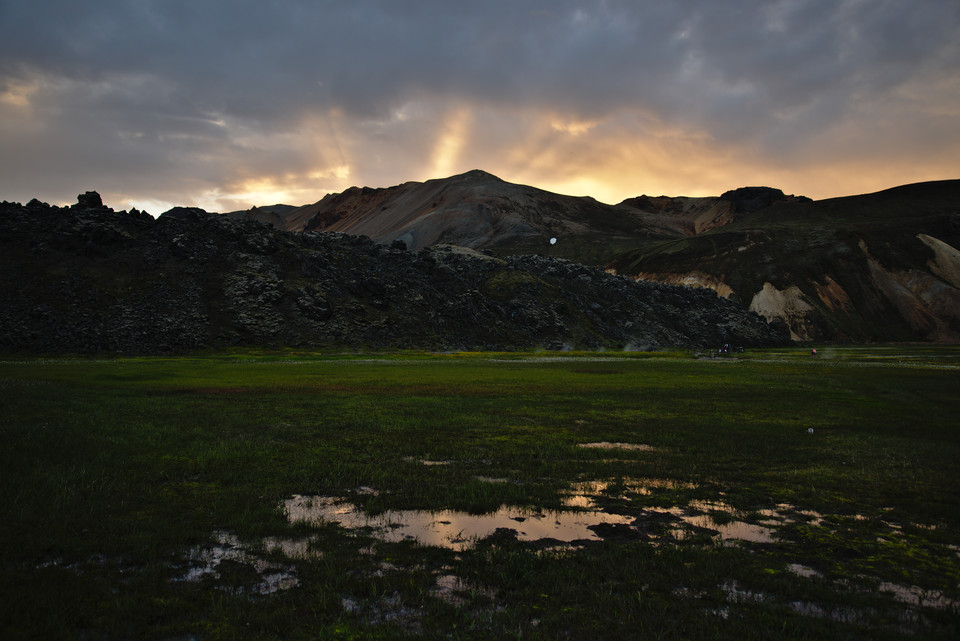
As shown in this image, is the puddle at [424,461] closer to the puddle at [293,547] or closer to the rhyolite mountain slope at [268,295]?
the puddle at [293,547]

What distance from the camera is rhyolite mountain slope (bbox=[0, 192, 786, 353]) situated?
282 feet

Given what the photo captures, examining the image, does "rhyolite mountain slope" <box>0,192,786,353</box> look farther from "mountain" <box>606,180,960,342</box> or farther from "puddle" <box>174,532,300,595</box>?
"puddle" <box>174,532,300,595</box>

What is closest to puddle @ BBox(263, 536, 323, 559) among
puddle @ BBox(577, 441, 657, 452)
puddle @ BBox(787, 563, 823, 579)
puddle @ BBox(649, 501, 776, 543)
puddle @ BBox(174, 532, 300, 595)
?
puddle @ BBox(174, 532, 300, 595)

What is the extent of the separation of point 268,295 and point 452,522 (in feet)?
318

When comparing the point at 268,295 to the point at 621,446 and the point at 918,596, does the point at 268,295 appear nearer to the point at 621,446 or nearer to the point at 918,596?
the point at 621,446

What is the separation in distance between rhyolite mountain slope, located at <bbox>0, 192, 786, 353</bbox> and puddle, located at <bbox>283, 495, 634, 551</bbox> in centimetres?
8468

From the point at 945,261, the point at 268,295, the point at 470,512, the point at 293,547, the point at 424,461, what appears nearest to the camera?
the point at 293,547

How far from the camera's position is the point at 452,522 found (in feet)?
41.2

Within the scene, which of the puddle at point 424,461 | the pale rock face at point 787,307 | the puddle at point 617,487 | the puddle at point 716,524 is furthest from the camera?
the pale rock face at point 787,307

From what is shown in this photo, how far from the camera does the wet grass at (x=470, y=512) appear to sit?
8.06 meters

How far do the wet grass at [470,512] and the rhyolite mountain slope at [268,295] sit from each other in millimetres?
66011

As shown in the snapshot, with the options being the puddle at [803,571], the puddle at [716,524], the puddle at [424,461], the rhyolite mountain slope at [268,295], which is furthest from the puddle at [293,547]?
the rhyolite mountain slope at [268,295]

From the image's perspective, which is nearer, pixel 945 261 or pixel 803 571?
pixel 803 571

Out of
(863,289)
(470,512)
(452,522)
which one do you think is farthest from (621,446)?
(863,289)
